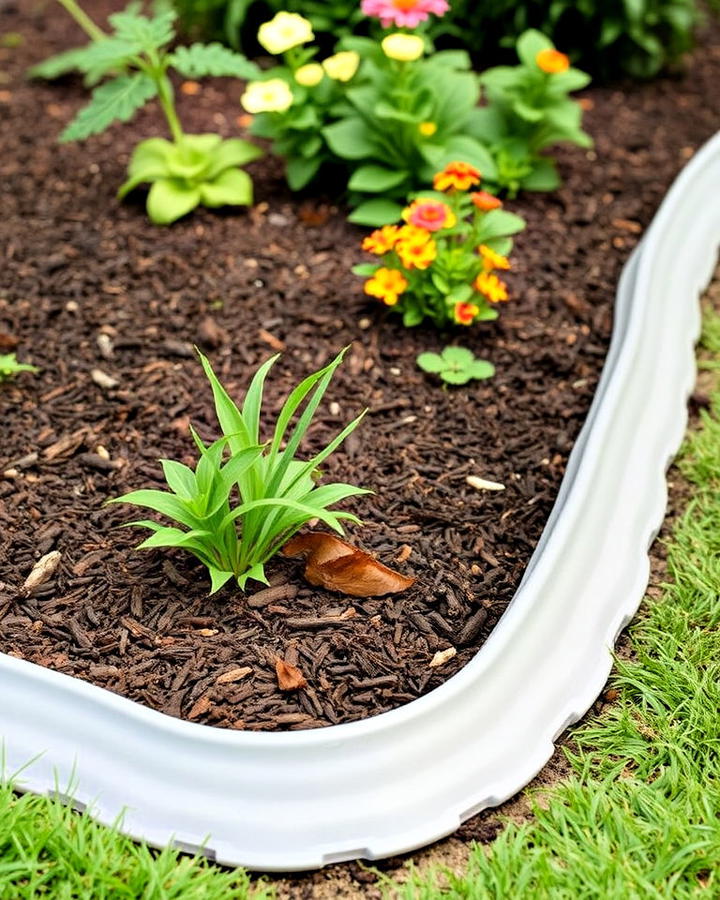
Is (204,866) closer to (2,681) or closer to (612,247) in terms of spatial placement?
(2,681)

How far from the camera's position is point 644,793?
7.32 feet

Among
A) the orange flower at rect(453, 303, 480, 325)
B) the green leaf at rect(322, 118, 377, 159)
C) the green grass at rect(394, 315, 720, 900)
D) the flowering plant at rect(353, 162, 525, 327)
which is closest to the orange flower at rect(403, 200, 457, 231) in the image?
the flowering plant at rect(353, 162, 525, 327)

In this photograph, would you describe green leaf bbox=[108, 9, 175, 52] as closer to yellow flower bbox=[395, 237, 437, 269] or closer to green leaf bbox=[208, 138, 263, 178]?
green leaf bbox=[208, 138, 263, 178]

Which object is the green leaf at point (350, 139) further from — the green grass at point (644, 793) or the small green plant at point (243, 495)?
the green grass at point (644, 793)

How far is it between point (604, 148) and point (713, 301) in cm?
89

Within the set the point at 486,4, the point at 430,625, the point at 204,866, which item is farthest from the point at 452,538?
the point at 486,4

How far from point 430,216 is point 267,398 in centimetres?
69

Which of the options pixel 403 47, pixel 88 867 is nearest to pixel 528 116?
pixel 403 47

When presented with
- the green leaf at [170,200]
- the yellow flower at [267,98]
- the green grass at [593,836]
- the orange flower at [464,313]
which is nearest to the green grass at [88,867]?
the green grass at [593,836]

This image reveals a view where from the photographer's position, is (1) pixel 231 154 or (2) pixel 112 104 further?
(1) pixel 231 154

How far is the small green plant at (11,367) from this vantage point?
303 centimetres

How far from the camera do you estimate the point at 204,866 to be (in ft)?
6.90

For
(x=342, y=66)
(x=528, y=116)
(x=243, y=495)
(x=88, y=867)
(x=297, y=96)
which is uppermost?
(x=342, y=66)

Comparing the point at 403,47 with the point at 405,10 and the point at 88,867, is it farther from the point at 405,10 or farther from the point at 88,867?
the point at 88,867
